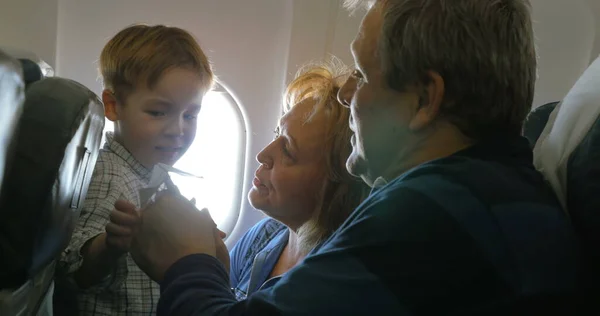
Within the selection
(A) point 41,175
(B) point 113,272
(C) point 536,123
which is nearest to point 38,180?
(A) point 41,175

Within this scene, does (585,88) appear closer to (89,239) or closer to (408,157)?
(408,157)

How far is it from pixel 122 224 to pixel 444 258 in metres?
0.56

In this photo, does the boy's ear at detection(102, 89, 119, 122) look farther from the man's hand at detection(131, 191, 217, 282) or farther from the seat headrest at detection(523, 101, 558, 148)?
the seat headrest at detection(523, 101, 558, 148)

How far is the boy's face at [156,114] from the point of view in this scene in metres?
1.34

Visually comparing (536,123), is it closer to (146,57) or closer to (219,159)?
(146,57)

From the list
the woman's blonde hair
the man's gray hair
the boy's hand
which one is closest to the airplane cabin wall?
the woman's blonde hair

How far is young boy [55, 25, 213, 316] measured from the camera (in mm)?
1144

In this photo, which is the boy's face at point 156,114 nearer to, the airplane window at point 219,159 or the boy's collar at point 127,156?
the boy's collar at point 127,156

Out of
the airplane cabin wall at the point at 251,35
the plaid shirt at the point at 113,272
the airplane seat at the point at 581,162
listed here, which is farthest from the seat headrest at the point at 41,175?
the airplane cabin wall at the point at 251,35

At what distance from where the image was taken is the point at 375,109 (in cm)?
78

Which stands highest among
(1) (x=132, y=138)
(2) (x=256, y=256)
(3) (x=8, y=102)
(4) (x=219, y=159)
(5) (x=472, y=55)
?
(5) (x=472, y=55)

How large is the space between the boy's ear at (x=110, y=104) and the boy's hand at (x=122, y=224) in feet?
1.47

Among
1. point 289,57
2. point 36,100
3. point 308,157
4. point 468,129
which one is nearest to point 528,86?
point 468,129

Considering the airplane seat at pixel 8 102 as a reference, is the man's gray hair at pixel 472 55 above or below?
above
